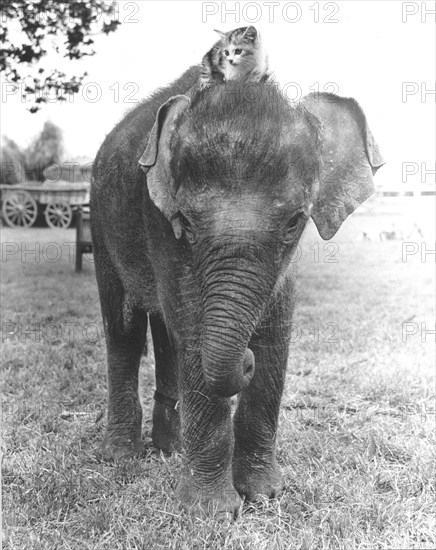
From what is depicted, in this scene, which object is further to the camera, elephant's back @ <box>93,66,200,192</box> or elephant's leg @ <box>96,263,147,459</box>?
elephant's leg @ <box>96,263,147,459</box>

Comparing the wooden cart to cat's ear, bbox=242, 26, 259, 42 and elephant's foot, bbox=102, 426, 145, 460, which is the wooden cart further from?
cat's ear, bbox=242, 26, 259, 42

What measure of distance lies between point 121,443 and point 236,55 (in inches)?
58.3

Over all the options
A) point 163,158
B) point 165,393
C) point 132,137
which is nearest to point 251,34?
point 132,137

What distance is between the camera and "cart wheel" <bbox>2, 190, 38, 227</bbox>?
3045 millimetres

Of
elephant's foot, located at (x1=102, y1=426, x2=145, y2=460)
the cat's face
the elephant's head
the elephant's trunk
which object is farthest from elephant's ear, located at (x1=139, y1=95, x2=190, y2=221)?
elephant's foot, located at (x1=102, y1=426, x2=145, y2=460)

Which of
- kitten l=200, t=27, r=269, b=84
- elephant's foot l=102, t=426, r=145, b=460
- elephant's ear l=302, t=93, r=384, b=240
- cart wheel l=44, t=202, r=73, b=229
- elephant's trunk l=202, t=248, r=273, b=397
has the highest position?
kitten l=200, t=27, r=269, b=84

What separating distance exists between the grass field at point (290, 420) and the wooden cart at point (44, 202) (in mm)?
67

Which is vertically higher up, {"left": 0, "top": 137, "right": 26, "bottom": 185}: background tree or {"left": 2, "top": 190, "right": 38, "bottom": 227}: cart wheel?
{"left": 0, "top": 137, "right": 26, "bottom": 185}: background tree

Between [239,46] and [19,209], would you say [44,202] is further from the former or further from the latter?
[239,46]

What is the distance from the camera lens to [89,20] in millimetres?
2477

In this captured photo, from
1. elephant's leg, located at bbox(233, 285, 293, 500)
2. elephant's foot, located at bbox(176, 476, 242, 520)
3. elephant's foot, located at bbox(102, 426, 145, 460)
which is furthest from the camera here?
elephant's foot, located at bbox(102, 426, 145, 460)

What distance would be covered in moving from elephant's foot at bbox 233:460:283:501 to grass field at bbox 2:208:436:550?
6 cm

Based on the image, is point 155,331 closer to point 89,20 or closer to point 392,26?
point 89,20

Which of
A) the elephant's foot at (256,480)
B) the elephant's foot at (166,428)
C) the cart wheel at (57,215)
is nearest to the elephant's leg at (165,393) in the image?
the elephant's foot at (166,428)
